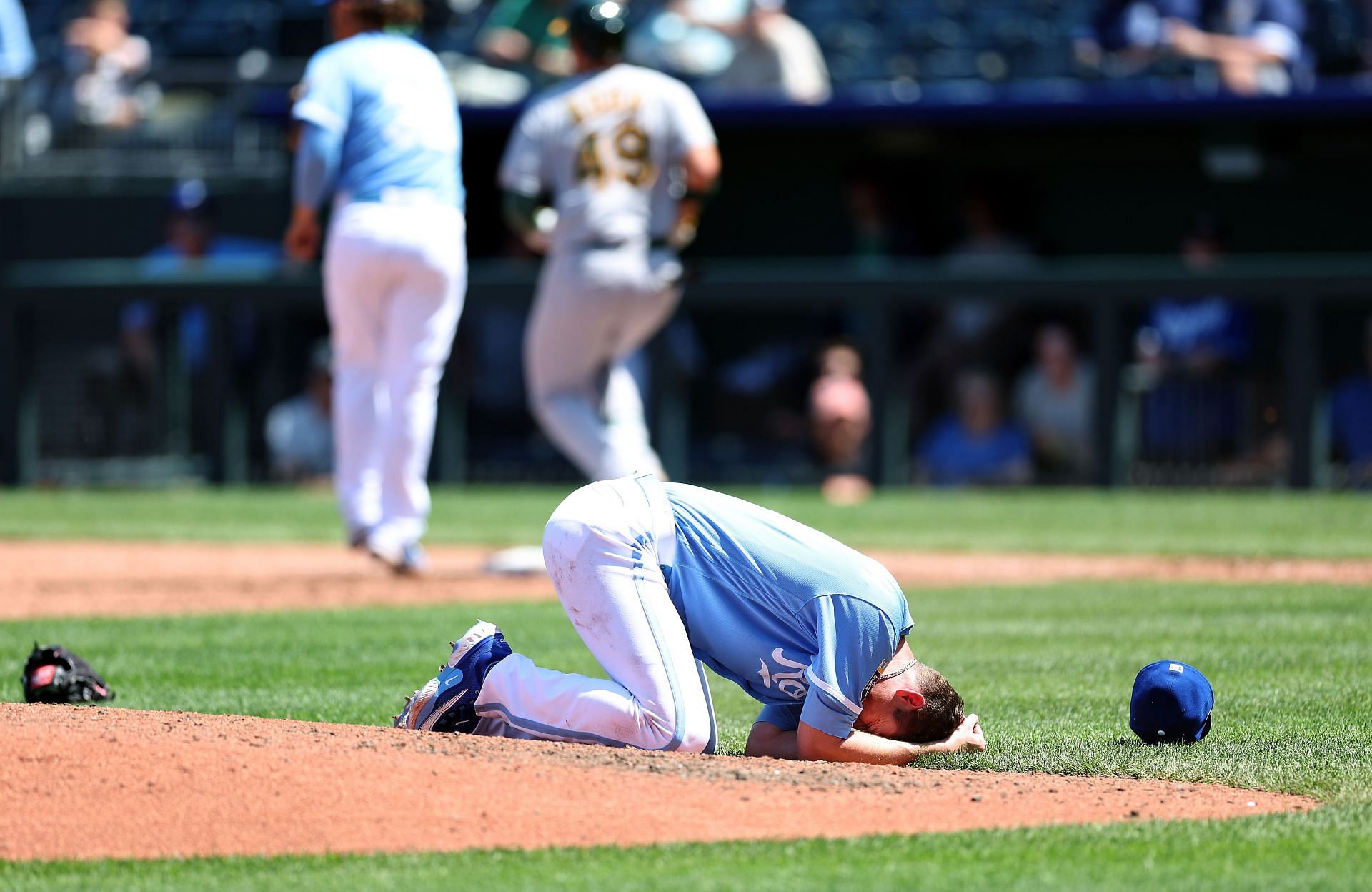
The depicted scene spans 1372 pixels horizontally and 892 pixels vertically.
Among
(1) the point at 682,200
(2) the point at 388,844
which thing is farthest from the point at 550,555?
(1) the point at 682,200

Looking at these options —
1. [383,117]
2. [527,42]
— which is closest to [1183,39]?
[527,42]

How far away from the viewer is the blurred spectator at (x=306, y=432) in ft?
45.9

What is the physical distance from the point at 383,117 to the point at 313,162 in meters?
0.34

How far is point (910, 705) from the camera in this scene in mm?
A: 4305

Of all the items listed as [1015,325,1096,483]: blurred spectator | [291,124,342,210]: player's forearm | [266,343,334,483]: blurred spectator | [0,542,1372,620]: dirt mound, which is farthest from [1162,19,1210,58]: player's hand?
[291,124,342,210]: player's forearm

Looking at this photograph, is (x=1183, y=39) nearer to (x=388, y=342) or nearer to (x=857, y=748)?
(x=388, y=342)

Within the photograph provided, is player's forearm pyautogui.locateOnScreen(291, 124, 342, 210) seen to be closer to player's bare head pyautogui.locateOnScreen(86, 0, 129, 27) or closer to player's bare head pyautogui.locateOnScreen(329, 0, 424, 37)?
player's bare head pyautogui.locateOnScreen(329, 0, 424, 37)

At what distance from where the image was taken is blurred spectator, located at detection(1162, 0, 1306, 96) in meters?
13.9

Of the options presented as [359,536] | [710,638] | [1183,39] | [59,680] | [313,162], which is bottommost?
[359,536]

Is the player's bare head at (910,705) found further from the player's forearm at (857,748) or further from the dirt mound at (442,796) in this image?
the dirt mound at (442,796)

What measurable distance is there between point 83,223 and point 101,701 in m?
11.8

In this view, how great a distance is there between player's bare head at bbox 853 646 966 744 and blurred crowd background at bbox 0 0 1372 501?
28.0 feet

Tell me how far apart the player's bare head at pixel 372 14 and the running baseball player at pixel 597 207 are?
2.21ft

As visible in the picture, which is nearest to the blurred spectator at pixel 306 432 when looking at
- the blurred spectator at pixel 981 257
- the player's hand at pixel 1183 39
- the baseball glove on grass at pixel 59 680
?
the blurred spectator at pixel 981 257
